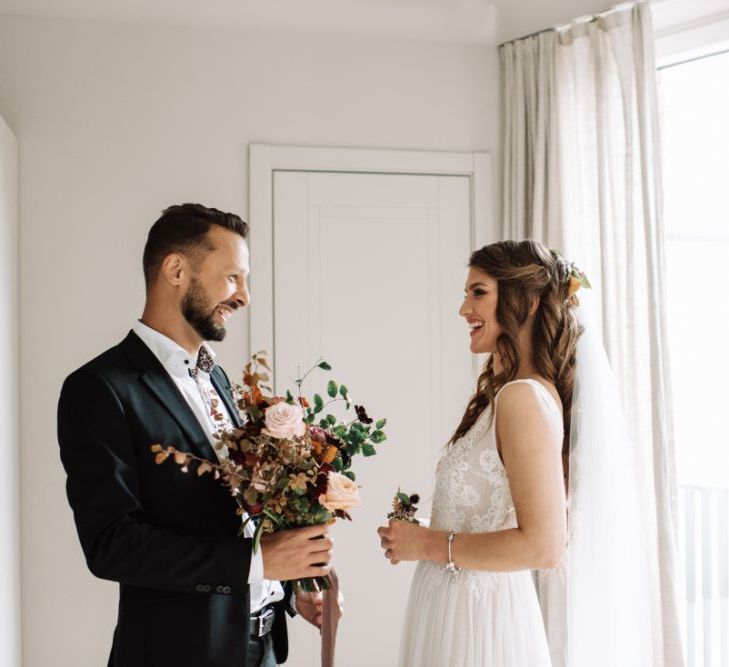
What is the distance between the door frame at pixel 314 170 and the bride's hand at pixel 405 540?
5.21 ft

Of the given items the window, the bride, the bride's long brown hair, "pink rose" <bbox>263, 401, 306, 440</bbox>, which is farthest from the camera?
the window

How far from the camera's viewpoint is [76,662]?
3.50m

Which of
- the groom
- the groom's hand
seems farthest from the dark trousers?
the groom's hand

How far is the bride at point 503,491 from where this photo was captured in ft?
6.71

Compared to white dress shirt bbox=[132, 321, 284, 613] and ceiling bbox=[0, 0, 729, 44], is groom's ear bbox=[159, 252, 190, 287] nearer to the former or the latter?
white dress shirt bbox=[132, 321, 284, 613]

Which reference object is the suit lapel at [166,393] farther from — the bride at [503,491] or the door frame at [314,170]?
the door frame at [314,170]

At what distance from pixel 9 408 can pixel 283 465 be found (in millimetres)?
1916

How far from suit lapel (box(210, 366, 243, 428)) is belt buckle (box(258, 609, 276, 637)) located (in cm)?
49

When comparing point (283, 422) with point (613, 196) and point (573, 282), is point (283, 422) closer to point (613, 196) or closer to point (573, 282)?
point (573, 282)

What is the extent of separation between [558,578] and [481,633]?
1.34m

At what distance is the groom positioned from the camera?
70.8 inches

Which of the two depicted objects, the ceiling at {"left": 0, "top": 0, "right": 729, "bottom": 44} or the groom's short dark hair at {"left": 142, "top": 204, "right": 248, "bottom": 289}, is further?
the ceiling at {"left": 0, "top": 0, "right": 729, "bottom": 44}

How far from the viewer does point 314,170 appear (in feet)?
12.3

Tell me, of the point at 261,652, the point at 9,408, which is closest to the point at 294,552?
the point at 261,652
